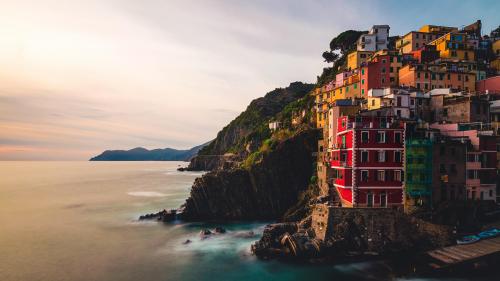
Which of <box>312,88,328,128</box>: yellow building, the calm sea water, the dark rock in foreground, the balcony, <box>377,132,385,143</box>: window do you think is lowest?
the calm sea water

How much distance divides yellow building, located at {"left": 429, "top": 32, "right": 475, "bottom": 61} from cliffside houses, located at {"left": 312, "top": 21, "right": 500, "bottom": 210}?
0.75 meters

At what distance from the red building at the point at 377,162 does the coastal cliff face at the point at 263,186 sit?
78.6 ft

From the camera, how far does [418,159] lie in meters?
49.3

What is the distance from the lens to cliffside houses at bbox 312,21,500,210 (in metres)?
49.6

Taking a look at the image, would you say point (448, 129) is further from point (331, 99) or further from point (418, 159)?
point (331, 99)

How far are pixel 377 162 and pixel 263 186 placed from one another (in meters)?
29.7

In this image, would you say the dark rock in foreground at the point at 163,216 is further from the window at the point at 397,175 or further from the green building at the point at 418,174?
the green building at the point at 418,174

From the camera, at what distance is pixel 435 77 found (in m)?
70.9

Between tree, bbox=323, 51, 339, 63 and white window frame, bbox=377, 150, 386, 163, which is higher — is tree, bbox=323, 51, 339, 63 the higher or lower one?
the higher one

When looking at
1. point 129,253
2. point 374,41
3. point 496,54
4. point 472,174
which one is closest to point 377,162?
point 472,174

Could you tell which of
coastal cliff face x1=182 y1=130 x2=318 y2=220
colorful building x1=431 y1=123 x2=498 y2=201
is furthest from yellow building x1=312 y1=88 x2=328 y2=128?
colorful building x1=431 y1=123 x2=498 y2=201

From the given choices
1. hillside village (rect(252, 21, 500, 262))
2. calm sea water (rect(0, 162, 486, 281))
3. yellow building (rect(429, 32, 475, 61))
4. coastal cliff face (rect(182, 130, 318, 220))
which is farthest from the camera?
yellow building (rect(429, 32, 475, 61))

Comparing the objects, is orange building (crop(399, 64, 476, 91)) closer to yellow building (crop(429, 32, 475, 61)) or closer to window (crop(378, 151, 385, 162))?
yellow building (crop(429, 32, 475, 61))

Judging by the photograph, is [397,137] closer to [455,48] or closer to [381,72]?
[381,72]
